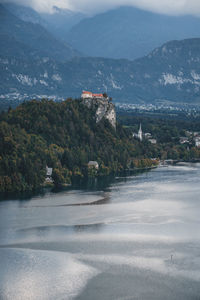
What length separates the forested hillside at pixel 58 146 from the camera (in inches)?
1645

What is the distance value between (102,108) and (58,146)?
34.3 feet

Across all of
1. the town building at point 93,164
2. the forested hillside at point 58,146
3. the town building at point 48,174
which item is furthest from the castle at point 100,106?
the town building at point 48,174

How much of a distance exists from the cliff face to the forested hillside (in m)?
0.51

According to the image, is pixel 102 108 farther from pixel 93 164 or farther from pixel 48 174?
pixel 48 174

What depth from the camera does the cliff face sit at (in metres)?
60.1

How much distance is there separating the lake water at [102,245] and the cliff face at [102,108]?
777 inches

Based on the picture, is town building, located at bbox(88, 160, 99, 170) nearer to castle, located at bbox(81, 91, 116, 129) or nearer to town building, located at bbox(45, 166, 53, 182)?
town building, located at bbox(45, 166, 53, 182)

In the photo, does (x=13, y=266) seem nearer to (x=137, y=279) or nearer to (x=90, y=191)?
(x=137, y=279)

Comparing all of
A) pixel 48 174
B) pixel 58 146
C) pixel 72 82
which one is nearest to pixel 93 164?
pixel 58 146

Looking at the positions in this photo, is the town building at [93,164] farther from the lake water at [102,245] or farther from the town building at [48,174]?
the lake water at [102,245]

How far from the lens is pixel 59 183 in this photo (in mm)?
44000

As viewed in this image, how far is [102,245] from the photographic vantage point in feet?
89.5

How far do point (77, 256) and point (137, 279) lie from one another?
3.56m

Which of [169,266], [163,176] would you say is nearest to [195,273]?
[169,266]
